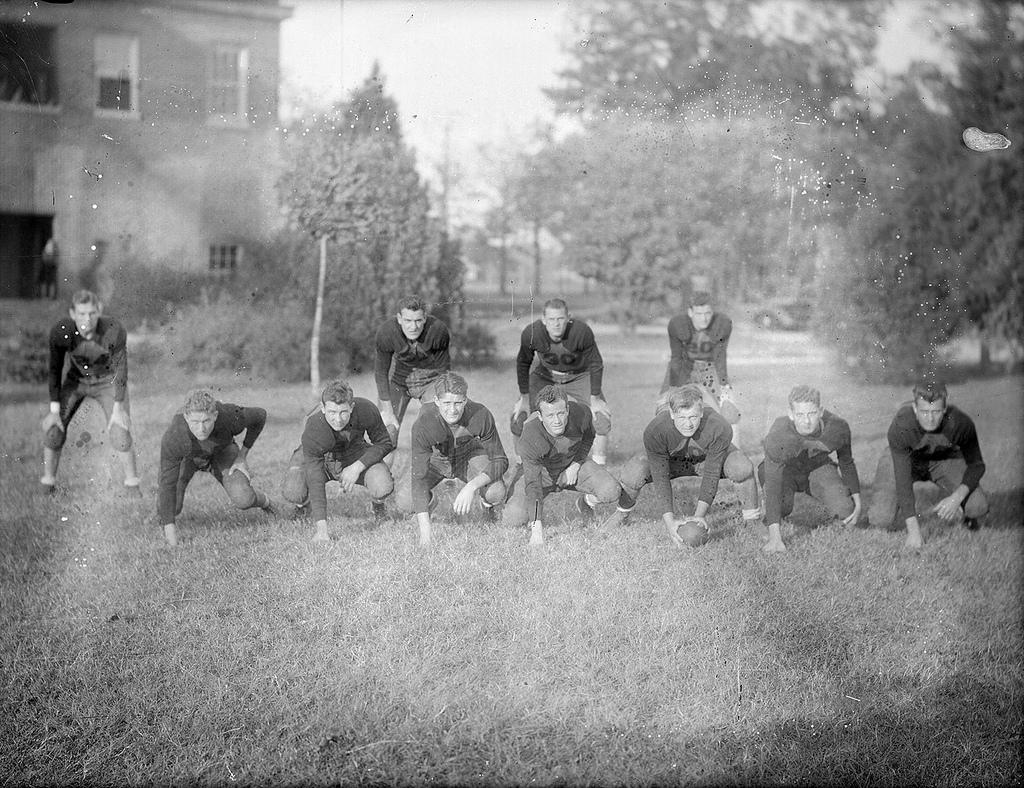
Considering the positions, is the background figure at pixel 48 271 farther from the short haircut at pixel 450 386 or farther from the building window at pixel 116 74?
the short haircut at pixel 450 386

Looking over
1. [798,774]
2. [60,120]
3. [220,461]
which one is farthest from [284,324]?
[798,774]

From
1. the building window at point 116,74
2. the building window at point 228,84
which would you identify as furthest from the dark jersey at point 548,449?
the building window at point 116,74

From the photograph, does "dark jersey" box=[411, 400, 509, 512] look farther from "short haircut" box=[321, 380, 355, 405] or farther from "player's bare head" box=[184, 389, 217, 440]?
"player's bare head" box=[184, 389, 217, 440]

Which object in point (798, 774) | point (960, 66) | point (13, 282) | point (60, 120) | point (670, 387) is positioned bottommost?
point (798, 774)

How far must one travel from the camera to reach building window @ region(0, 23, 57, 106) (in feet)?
13.1

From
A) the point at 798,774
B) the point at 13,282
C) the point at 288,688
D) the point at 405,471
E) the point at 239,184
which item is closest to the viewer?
the point at 798,774

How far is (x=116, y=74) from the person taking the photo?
4.08 meters

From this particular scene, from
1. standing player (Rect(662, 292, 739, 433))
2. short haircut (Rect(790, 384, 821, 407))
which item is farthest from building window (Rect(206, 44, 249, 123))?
short haircut (Rect(790, 384, 821, 407))

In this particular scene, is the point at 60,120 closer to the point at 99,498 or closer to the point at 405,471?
the point at 99,498

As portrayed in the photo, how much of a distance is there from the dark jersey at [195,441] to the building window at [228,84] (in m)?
1.41

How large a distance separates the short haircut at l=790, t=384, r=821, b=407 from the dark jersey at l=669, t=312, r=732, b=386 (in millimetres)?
757

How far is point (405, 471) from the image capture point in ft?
16.5

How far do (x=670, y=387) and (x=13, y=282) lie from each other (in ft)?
18.5

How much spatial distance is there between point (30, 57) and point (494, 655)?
3226 millimetres
